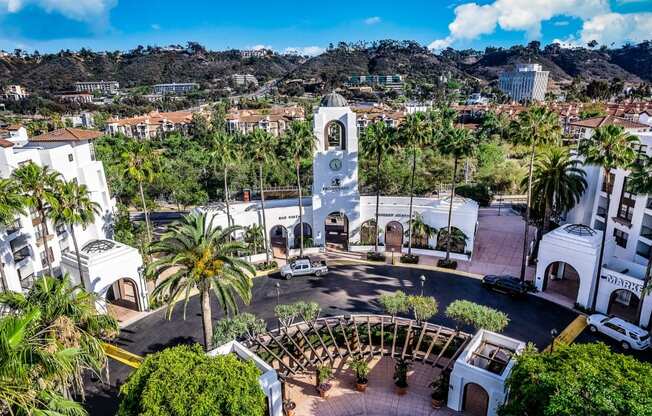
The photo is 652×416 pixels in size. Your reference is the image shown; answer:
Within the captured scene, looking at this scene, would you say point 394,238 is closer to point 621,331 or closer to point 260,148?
point 260,148

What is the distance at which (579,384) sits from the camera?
48.7 feet

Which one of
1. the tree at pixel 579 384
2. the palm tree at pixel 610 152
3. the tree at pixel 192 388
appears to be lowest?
the tree at pixel 192 388

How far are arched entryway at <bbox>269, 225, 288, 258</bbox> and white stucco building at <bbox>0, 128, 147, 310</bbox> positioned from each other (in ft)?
47.2

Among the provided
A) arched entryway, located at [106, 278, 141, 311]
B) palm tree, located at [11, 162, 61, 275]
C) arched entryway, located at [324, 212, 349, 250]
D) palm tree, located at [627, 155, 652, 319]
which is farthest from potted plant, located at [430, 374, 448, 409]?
palm tree, located at [11, 162, 61, 275]

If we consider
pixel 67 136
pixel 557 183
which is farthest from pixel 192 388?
pixel 67 136

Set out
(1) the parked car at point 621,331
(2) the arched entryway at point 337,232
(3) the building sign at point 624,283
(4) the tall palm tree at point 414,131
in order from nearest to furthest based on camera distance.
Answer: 1. (1) the parked car at point 621,331
2. (3) the building sign at point 624,283
3. (4) the tall palm tree at point 414,131
4. (2) the arched entryway at point 337,232

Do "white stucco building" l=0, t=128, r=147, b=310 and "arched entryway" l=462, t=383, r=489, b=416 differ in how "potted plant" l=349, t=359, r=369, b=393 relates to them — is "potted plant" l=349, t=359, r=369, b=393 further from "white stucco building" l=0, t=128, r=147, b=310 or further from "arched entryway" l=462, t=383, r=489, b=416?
"white stucco building" l=0, t=128, r=147, b=310

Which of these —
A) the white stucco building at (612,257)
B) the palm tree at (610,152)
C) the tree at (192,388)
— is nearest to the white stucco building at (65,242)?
the tree at (192,388)

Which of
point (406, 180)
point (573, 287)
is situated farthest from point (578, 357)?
point (406, 180)

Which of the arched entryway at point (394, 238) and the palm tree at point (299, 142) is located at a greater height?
the palm tree at point (299, 142)

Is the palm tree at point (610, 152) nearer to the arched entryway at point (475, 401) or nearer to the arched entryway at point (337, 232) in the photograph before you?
the arched entryway at point (475, 401)

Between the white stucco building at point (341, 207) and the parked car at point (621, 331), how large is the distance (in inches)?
535

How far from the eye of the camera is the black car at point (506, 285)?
34.0 metres

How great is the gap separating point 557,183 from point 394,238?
17655mm
